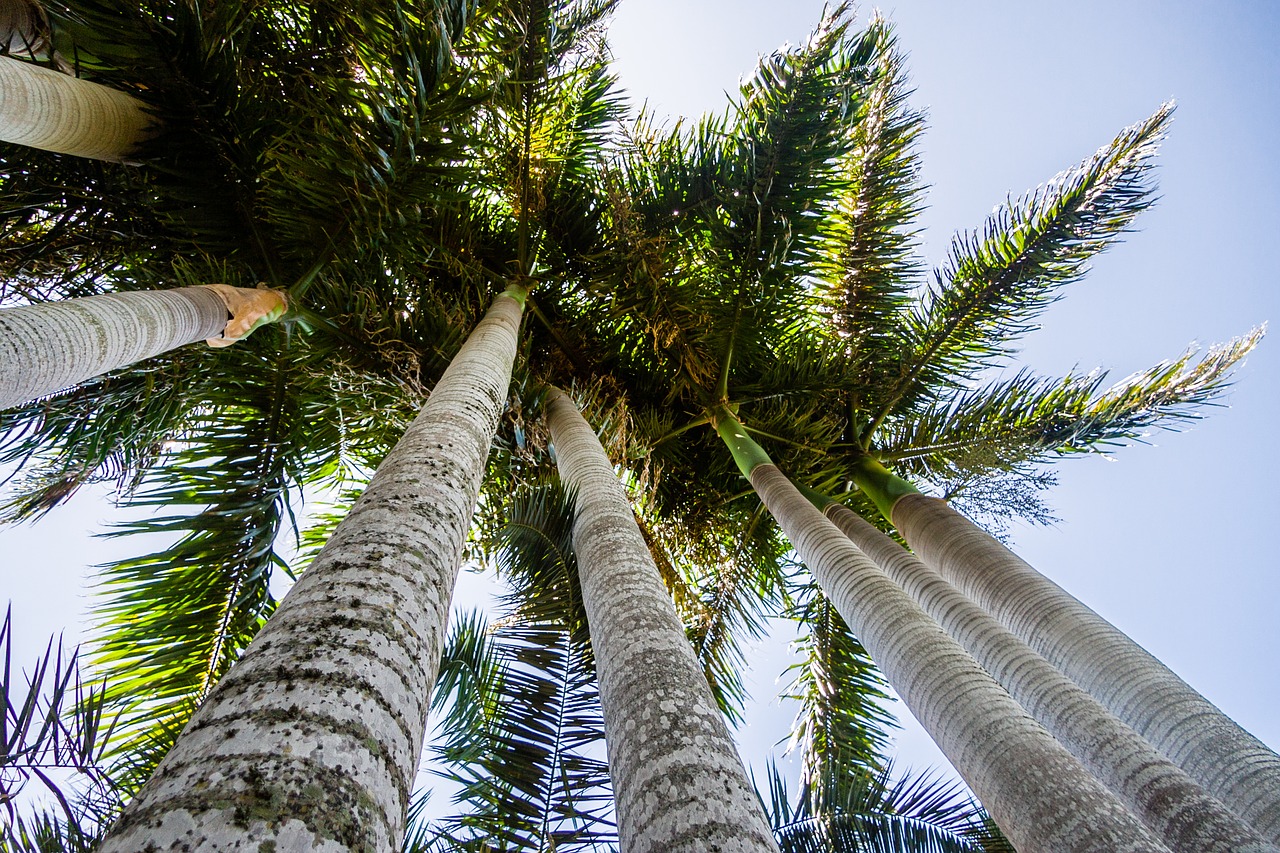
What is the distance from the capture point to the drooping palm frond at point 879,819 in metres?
3.17

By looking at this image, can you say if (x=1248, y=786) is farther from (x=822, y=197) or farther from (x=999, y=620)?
(x=822, y=197)

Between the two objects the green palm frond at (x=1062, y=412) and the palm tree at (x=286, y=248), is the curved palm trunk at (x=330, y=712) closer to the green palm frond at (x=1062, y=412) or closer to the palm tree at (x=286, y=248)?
the palm tree at (x=286, y=248)

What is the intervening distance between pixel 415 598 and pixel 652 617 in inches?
31.8

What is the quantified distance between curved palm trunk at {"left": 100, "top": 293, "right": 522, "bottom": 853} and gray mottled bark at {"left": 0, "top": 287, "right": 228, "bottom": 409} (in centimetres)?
144

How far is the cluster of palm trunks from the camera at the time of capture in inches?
35.6

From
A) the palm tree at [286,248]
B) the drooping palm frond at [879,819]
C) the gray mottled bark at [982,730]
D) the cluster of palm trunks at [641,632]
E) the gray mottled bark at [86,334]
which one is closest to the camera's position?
the cluster of palm trunks at [641,632]

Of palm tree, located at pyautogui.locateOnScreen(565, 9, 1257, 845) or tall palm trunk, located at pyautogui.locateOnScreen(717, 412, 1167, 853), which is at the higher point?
palm tree, located at pyautogui.locateOnScreen(565, 9, 1257, 845)

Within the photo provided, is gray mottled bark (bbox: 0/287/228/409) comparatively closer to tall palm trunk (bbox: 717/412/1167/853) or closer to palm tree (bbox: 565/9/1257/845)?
palm tree (bbox: 565/9/1257/845)

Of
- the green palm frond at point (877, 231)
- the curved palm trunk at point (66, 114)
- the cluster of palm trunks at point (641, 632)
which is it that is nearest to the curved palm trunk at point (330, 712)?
the cluster of palm trunks at point (641, 632)

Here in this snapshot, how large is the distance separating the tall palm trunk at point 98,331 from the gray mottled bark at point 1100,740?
3.92m

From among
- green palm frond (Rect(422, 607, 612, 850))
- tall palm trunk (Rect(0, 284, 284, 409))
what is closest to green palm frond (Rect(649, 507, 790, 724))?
green palm frond (Rect(422, 607, 612, 850))

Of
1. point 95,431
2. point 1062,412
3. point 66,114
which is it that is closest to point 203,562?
point 95,431

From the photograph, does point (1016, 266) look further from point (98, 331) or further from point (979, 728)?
point (98, 331)

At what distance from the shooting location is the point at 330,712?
37.2 inches
